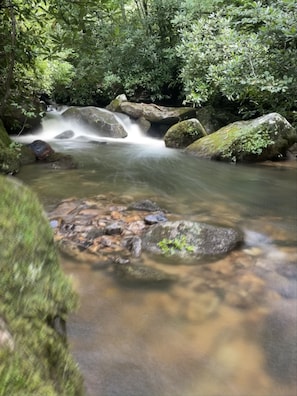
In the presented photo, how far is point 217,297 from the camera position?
2.85m

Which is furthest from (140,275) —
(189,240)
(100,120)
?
(100,120)

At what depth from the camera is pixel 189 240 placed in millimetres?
3645

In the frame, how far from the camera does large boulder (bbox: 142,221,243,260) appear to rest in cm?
353

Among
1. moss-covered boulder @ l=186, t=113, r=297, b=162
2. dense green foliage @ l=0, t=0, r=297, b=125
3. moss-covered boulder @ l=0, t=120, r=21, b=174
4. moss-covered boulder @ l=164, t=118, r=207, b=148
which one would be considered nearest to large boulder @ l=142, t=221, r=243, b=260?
dense green foliage @ l=0, t=0, r=297, b=125

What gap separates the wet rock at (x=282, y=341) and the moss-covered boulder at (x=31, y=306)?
1.31 m

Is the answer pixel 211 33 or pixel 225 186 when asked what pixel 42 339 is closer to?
pixel 225 186

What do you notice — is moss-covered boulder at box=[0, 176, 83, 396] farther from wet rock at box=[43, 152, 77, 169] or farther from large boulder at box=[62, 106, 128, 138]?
large boulder at box=[62, 106, 128, 138]

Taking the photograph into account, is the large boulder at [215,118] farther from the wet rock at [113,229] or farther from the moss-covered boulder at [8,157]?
the wet rock at [113,229]

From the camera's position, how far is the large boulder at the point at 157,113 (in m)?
12.7

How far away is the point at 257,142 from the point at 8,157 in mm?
5777

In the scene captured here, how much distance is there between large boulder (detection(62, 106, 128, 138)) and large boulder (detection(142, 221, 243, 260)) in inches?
370

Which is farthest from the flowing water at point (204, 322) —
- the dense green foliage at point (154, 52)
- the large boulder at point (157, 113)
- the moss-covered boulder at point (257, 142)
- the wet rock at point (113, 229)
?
the large boulder at point (157, 113)

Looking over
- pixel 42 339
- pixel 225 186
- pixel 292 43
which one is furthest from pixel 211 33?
pixel 42 339

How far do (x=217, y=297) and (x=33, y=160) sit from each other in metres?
6.19
